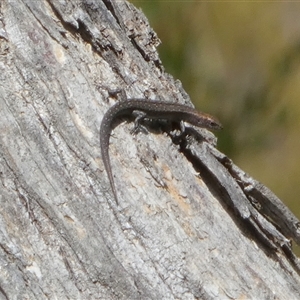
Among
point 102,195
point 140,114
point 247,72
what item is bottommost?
point 102,195

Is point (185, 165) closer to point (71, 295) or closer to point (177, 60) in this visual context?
point (71, 295)

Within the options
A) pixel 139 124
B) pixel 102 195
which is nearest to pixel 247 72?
pixel 139 124

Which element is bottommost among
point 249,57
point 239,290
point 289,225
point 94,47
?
point 239,290

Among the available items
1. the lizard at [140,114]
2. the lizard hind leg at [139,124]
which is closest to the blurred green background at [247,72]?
the lizard at [140,114]

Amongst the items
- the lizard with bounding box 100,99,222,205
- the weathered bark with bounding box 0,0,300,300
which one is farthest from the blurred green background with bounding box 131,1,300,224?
the weathered bark with bounding box 0,0,300,300

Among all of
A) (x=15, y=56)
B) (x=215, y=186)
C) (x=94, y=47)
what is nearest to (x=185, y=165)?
(x=215, y=186)

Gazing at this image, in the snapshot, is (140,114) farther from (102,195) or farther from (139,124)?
(102,195)
